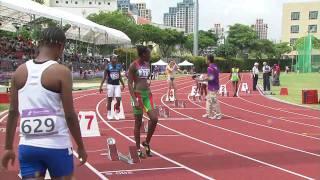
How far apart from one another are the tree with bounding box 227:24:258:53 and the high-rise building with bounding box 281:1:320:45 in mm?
22815

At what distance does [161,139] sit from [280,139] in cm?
252

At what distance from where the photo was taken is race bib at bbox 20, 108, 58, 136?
3.94m

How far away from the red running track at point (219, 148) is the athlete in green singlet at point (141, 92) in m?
0.52

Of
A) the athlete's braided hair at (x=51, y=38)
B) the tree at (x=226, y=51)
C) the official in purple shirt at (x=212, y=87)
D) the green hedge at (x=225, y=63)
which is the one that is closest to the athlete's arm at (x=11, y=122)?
the athlete's braided hair at (x=51, y=38)

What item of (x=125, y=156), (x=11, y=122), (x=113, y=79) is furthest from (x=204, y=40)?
(x=11, y=122)

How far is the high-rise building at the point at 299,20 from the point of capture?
421 feet

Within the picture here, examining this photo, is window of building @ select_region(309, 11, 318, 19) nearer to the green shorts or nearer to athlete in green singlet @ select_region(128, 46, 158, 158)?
athlete in green singlet @ select_region(128, 46, 158, 158)

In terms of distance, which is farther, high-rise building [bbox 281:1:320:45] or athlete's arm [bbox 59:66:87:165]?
high-rise building [bbox 281:1:320:45]

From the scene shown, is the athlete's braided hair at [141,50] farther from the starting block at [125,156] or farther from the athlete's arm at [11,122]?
the athlete's arm at [11,122]

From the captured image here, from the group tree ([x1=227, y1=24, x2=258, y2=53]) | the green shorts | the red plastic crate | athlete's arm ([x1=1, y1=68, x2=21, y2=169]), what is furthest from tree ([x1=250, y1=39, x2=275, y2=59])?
athlete's arm ([x1=1, y1=68, x2=21, y2=169])

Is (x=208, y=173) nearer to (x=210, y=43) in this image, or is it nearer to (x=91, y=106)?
(x=91, y=106)

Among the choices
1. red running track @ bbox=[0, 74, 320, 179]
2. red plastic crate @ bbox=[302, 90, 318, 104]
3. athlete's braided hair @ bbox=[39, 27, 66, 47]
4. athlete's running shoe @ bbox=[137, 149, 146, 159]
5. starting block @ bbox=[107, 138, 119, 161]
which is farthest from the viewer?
red plastic crate @ bbox=[302, 90, 318, 104]

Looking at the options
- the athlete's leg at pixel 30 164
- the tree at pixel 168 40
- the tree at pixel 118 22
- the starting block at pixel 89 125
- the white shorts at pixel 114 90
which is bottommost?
the starting block at pixel 89 125

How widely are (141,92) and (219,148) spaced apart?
2169mm
